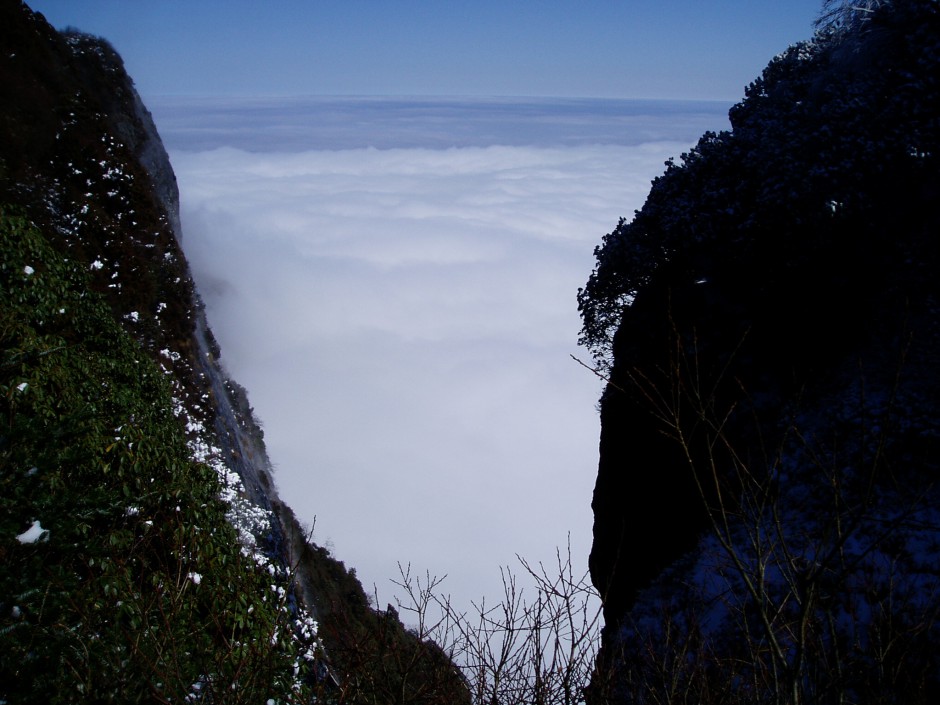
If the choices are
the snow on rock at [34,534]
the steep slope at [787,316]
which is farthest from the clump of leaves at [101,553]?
the steep slope at [787,316]

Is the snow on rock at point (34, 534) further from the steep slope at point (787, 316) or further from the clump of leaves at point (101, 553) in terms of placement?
the steep slope at point (787, 316)

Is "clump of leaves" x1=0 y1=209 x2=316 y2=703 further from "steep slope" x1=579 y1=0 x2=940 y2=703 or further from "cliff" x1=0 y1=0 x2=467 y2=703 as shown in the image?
"steep slope" x1=579 y1=0 x2=940 y2=703

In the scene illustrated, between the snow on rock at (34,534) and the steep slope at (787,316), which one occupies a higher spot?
the steep slope at (787,316)

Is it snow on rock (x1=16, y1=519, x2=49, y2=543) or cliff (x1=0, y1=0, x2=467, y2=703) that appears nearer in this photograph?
cliff (x1=0, y1=0, x2=467, y2=703)

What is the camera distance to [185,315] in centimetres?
2027

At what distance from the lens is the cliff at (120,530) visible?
502 centimetres

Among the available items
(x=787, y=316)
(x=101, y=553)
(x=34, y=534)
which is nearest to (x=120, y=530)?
(x=101, y=553)

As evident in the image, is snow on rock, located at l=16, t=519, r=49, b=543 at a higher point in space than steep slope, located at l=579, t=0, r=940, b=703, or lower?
lower

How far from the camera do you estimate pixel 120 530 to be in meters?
6.42

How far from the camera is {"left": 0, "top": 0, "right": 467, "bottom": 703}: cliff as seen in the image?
502cm

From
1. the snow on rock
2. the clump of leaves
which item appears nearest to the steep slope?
the clump of leaves

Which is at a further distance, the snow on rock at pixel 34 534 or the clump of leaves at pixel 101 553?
the snow on rock at pixel 34 534

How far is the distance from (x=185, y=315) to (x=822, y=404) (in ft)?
62.7

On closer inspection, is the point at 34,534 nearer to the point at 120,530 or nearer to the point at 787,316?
the point at 120,530
